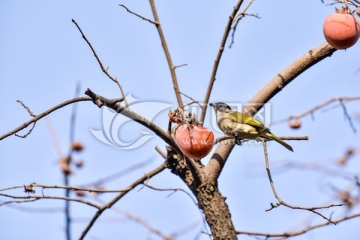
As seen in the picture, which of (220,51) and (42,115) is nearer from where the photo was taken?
(42,115)

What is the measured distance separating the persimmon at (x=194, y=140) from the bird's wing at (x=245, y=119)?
0.87 m

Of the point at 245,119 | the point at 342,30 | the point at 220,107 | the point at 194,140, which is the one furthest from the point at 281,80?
the point at 194,140

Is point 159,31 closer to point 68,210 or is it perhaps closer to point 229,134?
point 229,134

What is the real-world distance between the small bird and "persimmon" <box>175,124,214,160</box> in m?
0.77

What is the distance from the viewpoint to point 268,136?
3.80 metres

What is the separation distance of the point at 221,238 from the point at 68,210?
96cm

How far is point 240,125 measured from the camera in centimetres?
349

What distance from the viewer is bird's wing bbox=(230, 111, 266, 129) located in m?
3.50

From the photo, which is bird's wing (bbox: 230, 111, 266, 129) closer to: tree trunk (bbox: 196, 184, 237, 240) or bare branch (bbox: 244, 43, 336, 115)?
bare branch (bbox: 244, 43, 336, 115)

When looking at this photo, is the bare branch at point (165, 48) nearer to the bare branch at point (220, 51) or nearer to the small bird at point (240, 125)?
the bare branch at point (220, 51)

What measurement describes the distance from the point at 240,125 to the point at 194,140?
0.98 metres

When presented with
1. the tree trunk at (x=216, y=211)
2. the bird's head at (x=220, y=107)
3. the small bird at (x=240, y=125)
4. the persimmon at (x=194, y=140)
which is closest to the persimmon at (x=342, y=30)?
the persimmon at (x=194, y=140)

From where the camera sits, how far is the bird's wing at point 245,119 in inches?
138

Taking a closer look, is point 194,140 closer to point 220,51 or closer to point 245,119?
point 220,51
